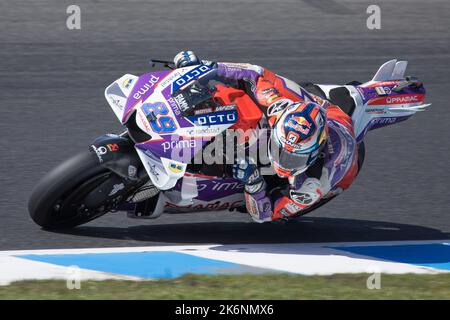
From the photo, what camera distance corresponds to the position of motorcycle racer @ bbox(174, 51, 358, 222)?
23.9 feet

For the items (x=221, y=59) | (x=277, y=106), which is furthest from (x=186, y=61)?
(x=221, y=59)

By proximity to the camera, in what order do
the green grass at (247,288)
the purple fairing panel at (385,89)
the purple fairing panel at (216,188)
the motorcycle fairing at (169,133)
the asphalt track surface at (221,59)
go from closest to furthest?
the green grass at (247,288), the motorcycle fairing at (169,133), the purple fairing panel at (216,188), the asphalt track surface at (221,59), the purple fairing panel at (385,89)

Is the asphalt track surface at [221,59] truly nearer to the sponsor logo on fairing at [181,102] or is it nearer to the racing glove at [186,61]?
the sponsor logo on fairing at [181,102]

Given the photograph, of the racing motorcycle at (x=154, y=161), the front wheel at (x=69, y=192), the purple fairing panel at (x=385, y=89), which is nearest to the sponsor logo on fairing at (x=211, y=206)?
the racing motorcycle at (x=154, y=161)

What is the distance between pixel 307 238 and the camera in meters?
8.12

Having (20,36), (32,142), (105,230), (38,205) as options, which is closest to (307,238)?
(105,230)

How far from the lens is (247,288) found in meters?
6.85

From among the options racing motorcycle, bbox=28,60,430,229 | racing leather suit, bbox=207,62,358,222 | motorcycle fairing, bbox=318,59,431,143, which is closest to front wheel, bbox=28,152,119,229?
racing motorcycle, bbox=28,60,430,229

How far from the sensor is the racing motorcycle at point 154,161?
24.3 ft

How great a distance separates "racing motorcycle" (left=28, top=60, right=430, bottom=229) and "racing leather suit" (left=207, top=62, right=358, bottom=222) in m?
0.09

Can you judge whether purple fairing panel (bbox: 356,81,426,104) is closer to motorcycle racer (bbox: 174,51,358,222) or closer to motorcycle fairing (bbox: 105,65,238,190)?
motorcycle racer (bbox: 174,51,358,222)

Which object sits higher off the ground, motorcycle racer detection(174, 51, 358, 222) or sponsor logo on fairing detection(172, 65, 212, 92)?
sponsor logo on fairing detection(172, 65, 212, 92)
